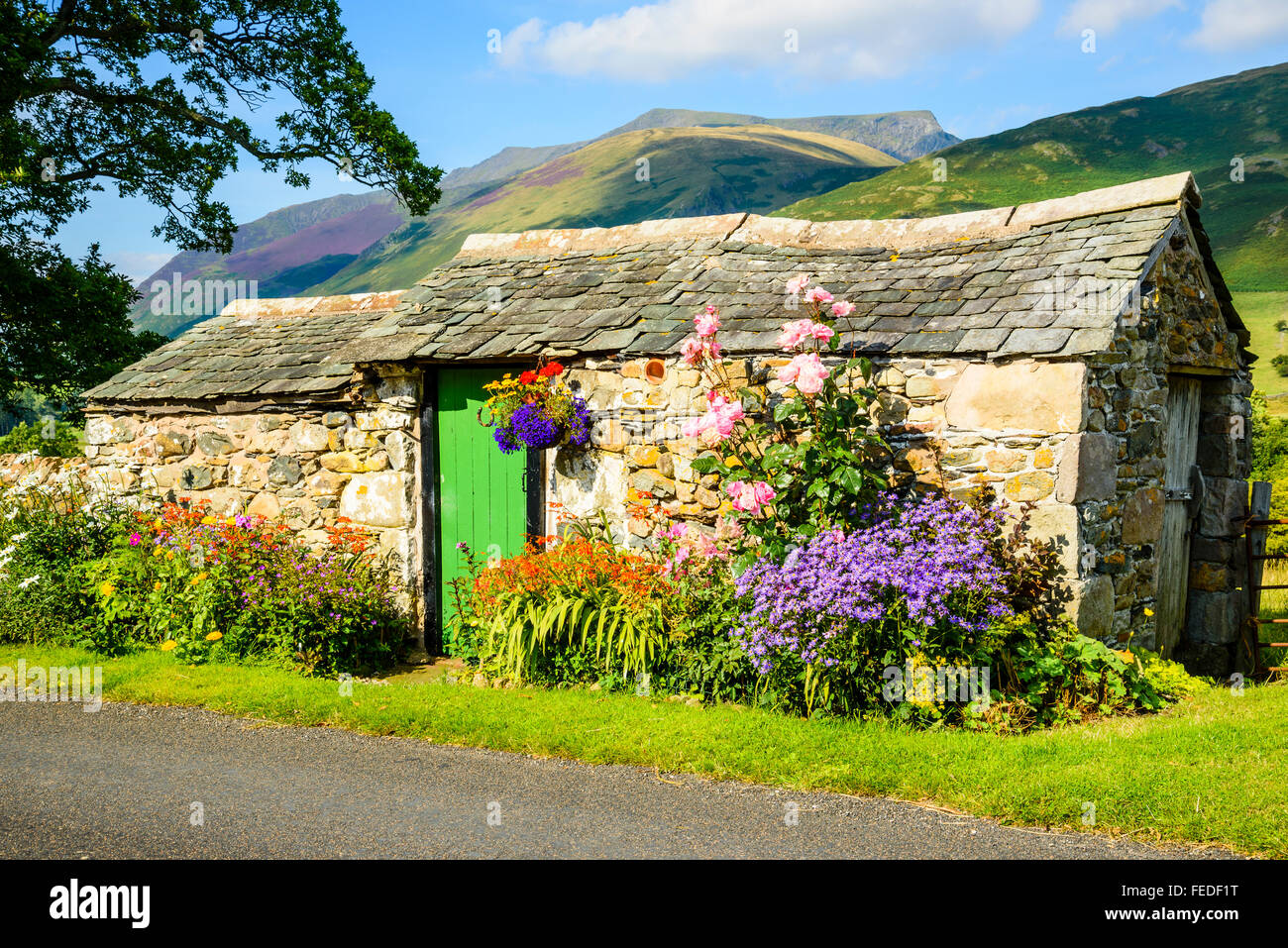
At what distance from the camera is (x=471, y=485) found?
320 inches

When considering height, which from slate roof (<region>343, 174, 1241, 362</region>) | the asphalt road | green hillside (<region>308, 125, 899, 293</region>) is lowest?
the asphalt road

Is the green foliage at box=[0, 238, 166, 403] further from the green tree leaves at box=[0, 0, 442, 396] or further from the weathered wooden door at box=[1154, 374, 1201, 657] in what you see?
the weathered wooden door at box=[1154, 374, 1201, 657]

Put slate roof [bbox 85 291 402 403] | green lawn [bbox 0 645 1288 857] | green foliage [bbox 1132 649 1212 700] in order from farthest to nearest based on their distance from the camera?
1. slate roof [bbox 85 291 402 403]
2. green foliage [bbox 1132 649 1212 700]
3. green lawn [bbox 0 645 1288 857]

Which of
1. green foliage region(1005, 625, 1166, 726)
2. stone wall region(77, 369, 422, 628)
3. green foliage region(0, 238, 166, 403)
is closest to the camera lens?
green foliage region(1005, 625, 1166, 726)

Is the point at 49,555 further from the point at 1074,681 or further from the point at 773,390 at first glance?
the point at 1074,681

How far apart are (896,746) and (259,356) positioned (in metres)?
8.09

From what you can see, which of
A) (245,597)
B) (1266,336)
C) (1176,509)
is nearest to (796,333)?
(1176,509)

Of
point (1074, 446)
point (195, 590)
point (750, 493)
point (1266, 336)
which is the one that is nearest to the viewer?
point (1074, 446)

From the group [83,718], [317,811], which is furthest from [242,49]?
[317,811]

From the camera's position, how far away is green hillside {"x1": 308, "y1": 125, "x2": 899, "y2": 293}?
13812 centimetres

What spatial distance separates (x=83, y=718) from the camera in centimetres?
607

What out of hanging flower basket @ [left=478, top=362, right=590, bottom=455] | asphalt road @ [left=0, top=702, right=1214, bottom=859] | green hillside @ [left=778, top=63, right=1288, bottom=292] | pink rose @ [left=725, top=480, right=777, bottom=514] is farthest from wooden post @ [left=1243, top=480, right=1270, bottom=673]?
green hillside @ [left=778, top=63, right=1288, bottom=292]

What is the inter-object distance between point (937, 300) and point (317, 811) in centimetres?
562
